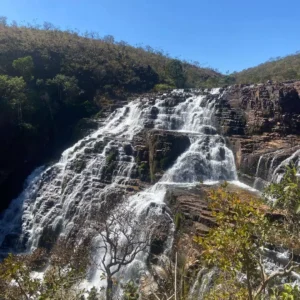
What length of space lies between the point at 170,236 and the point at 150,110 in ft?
48.4

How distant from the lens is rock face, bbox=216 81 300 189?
17.9 m

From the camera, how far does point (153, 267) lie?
1291 centimetres

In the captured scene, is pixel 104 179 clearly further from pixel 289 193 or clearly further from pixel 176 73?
pixel 176 73

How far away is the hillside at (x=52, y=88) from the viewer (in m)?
25.6

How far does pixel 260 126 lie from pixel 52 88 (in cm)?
2168

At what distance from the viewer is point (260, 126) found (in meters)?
22.2

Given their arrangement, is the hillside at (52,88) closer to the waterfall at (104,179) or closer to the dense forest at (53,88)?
the dense forest at (53,88)

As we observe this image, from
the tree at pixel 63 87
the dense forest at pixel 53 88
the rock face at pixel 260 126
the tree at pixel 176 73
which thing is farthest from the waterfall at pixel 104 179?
the tree at pixel 176 73

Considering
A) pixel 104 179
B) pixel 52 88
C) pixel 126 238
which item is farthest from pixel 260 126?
pixel 52 88

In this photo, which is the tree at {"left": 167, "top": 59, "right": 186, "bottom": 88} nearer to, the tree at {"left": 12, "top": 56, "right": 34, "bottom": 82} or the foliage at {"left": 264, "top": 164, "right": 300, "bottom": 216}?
the tree at {"left": 12, "top": 56, "right": 34, "bottom": 82}

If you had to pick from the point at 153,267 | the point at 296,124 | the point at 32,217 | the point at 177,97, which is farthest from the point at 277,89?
the point at 32,217

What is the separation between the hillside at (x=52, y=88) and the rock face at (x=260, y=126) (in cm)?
1252

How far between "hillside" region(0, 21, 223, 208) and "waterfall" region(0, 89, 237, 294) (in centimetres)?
320

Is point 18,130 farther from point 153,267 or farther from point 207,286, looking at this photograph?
point 207,286
